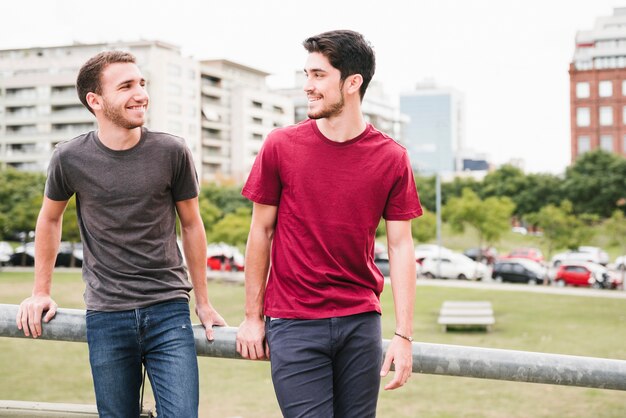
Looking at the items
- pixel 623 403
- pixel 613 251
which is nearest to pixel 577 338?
pixel 623 403

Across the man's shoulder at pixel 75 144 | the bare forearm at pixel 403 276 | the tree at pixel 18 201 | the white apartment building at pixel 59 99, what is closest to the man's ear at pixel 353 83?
the bare forearm at pixel 403 276

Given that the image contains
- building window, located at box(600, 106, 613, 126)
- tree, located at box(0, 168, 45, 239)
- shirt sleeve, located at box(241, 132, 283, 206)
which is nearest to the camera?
shirt sleeve, located at box(241, 132, 283, 206)

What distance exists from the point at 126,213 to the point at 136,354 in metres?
0.56

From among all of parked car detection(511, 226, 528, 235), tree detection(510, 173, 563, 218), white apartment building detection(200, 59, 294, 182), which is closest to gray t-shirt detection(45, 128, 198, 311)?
tree detection(510, 173, 563, 218)

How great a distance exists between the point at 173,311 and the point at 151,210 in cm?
41

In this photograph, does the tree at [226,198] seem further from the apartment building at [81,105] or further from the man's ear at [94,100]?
the man's ear at [94,100]

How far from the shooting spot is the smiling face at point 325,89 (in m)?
2.88

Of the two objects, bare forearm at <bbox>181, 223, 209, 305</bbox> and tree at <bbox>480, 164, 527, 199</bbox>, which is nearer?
bare forearm at <bbox>181, 223, 209, 305</bbox>

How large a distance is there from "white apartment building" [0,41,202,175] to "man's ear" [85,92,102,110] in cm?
7789

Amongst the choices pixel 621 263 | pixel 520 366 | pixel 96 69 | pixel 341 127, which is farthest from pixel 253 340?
pixel 621 263

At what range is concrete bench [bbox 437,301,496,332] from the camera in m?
21.8

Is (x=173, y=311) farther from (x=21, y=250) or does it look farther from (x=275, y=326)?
(x=21, y=250)

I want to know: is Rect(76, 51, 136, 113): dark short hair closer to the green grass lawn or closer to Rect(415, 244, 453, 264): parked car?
the green grass lawn

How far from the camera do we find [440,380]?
15922mm
